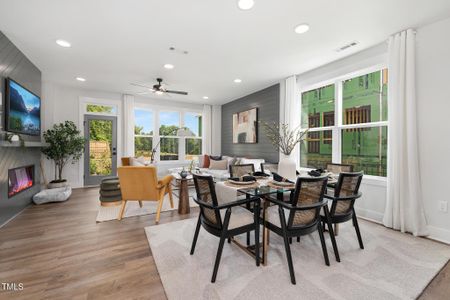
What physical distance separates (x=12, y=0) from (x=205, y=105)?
5.35 m

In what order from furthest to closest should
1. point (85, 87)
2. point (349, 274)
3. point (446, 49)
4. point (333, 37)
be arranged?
point (85, 87)
point (333, 37)
point (446, 49)
point (349, 274)

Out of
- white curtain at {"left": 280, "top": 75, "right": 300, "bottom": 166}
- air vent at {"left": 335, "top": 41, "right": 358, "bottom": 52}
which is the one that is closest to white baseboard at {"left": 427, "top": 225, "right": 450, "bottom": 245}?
white curtain at {"left": 280, "top": 75, "right": 300, "bottom": 166}

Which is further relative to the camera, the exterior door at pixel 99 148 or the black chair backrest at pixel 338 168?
the exterior door at pixel 99 148

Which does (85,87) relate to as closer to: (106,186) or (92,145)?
(92,145)

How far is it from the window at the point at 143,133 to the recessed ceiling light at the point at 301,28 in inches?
200

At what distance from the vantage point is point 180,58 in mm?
3572

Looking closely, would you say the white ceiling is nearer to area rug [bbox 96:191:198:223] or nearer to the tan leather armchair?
the tan leather armchair

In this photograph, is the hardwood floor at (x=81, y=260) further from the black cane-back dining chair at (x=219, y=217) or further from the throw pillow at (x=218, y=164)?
the throw pillow at (x=218, y=164)

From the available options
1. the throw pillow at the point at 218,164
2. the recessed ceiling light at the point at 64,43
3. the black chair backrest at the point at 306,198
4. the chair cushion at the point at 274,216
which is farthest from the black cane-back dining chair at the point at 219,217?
the throw pillow at the point at 218,164

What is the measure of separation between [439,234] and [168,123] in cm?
655

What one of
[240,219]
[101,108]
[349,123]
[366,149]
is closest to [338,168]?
[366,149]

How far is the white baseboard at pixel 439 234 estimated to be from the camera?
2.46 metres

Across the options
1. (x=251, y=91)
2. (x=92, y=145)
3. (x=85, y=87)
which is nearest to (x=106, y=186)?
(x=92, y=145)

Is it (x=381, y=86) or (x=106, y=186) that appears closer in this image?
(x=381, y=86)
